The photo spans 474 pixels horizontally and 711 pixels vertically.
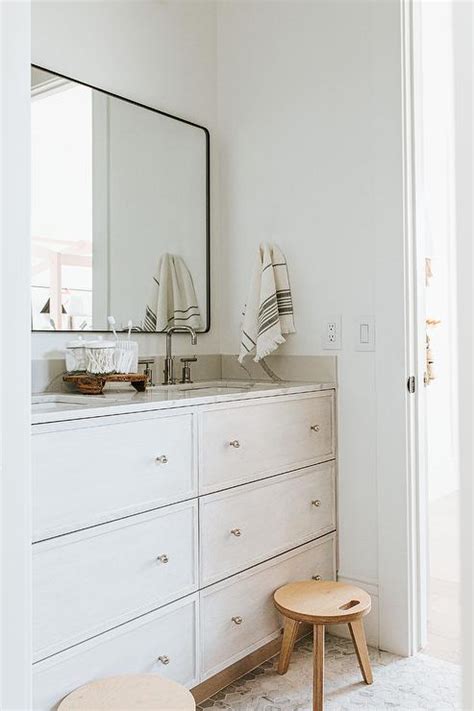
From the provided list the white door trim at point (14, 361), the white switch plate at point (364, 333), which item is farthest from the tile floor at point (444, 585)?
the white door trim at point (14, 361)

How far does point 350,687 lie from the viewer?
203 cm

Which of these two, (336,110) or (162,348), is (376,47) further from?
(162,348)

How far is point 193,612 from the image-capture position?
6.00ft

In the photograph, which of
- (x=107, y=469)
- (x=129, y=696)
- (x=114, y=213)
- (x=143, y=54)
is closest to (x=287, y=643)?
(x=129, y=696)

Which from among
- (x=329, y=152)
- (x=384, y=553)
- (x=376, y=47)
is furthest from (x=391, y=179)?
(x=384, y=553)

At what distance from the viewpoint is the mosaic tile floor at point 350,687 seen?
192cm

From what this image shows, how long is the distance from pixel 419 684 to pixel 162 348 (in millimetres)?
1425

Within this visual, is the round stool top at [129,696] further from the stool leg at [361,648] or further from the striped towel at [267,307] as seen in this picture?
the striped towel at [267,307]

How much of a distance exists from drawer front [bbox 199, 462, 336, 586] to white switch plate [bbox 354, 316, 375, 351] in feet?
1.46

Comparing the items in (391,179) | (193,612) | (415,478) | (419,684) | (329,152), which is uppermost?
(329,152)

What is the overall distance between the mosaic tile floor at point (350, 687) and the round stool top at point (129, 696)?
444 mm

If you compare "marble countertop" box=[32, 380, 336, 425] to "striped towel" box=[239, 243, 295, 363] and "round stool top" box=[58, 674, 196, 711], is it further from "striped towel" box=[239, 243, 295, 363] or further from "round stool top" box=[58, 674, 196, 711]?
"round stool top" box=[58, 674, 196, 711]

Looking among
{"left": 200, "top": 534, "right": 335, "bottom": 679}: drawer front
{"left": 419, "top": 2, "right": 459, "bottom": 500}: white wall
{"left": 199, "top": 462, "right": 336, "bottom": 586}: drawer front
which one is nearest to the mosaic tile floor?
{"left": 200, "top": 534, "right": 335, "bottom": 679}: drawer front

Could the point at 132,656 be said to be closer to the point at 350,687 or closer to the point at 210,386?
the point at 350,687
